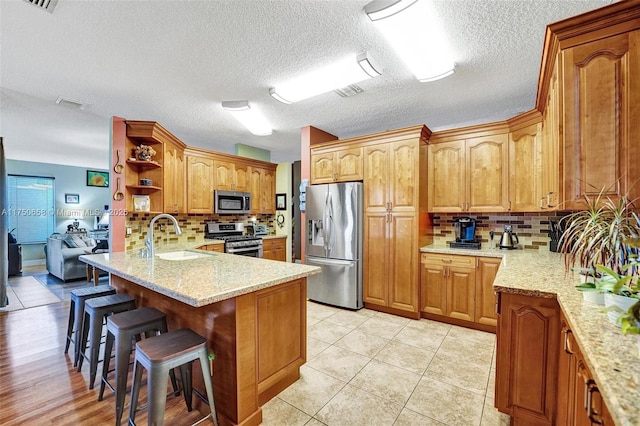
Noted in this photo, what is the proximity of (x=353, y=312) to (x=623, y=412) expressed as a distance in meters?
3.18

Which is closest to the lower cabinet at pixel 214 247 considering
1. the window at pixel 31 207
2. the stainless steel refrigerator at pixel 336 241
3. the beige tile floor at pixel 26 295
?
the stainless steel refrigerator at pixel 336 241

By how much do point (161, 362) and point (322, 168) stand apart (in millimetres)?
3206

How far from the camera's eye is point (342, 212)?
3836 mm

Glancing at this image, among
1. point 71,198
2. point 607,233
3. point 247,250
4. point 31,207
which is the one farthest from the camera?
point 71,198

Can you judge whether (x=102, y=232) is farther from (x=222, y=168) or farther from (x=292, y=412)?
(x=292, y=412)

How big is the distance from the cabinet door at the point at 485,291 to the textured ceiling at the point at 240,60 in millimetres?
1844

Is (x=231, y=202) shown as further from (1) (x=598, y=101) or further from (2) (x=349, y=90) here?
(1) (x=598, y=101)

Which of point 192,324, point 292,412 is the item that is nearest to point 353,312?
point 292,412

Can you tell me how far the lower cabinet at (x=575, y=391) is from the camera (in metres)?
0.89

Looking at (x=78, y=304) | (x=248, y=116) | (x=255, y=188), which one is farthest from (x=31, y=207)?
(x=248, y=116)

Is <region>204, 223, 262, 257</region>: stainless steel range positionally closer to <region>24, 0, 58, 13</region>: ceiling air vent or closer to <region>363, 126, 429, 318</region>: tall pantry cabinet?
<region>363, 126, 429, 318</region>: tall pantry cabinet

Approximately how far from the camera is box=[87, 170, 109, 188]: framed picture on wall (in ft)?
26.2

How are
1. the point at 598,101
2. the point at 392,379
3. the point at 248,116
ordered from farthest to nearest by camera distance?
the point at 248,116, the point at 392,379, the point at 598,101

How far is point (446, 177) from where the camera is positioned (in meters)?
3.55
